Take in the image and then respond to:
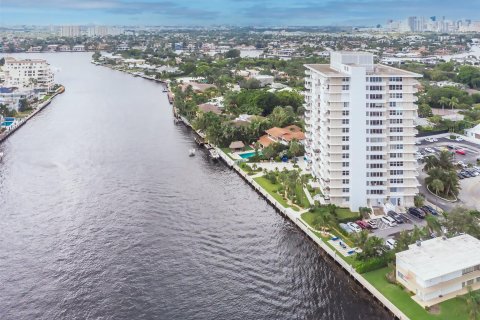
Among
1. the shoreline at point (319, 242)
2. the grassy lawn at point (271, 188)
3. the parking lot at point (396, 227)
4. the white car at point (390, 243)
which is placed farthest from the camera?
the grassy lawn at point (271, 188)

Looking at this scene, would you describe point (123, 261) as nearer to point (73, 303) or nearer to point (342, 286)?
point (73, 303)

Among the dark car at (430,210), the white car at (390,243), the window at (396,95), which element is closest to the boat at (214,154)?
the window at (396,95)

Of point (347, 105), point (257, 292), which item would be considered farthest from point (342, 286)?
point (347, 105)

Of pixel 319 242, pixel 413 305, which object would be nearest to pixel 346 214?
pixel 319 242

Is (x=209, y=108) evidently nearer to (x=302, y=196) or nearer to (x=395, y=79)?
(x=302, y=196)

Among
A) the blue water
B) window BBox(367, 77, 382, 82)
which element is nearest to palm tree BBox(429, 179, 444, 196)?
window BBox(367, 77, 382, 82)

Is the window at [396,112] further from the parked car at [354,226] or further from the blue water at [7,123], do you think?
the blue water at [7,123]
